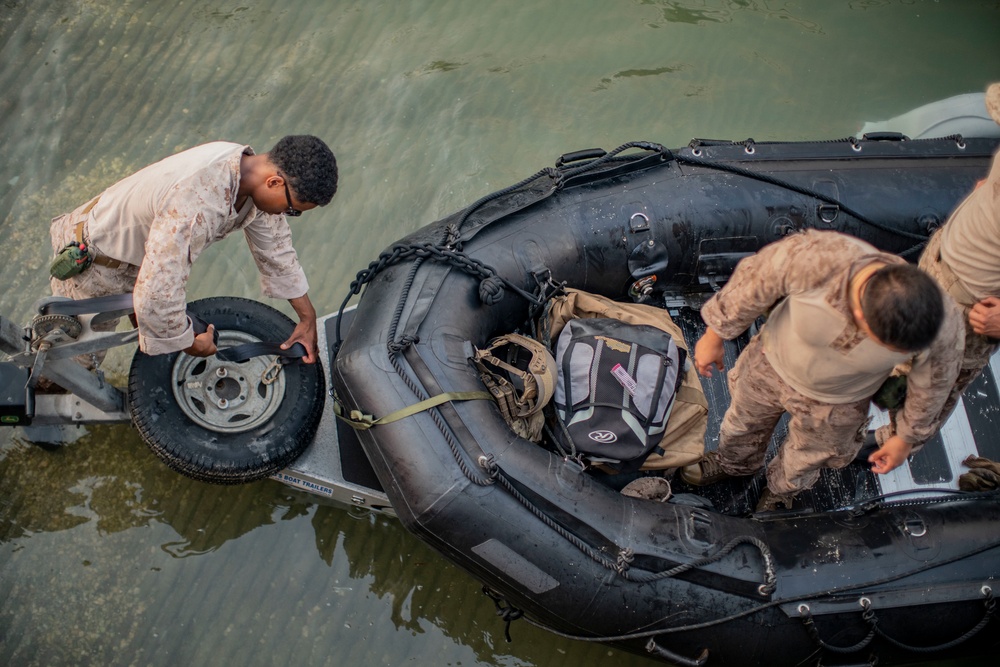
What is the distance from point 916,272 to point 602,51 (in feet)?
9.61

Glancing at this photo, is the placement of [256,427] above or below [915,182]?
below

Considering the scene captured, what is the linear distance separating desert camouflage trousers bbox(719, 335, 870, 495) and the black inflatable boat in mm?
199

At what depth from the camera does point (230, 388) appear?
3.03 meters

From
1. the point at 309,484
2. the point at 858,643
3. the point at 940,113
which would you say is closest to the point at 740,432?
the point at 858,643

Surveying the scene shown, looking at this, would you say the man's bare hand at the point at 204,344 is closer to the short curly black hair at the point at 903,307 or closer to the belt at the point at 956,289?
the short curly black hair at the point at 903,307

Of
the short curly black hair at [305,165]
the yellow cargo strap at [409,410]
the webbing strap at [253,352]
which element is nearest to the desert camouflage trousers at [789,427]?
the yellow cargo strap at [409,410]

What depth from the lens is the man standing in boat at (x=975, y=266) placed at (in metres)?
2.45

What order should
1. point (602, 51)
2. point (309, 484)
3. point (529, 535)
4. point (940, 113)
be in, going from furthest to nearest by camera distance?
point (602, 51), point (940, 113), point (309, 484), point (529, 535)

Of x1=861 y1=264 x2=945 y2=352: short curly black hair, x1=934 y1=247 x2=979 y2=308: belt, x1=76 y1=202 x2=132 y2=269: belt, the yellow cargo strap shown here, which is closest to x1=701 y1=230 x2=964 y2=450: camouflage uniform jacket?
x1=861 y1=264 x2=945 y2=352: short curly black hair

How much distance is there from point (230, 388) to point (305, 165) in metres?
1.06

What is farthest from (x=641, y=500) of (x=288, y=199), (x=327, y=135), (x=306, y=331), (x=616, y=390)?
(x=327, y=135)

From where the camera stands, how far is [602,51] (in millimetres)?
4504

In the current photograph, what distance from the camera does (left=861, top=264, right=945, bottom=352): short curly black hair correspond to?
190 centimetres

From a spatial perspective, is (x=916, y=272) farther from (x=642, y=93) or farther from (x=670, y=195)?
(x=642, y=93)
